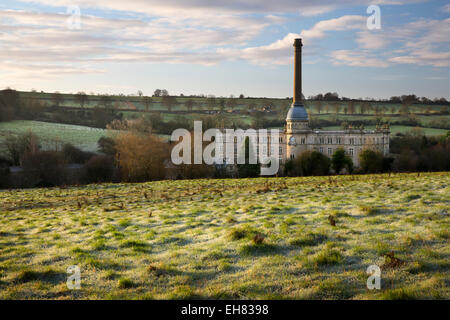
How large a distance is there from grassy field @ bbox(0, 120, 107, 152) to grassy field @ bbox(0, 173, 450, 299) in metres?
64.3

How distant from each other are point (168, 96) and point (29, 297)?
471ft

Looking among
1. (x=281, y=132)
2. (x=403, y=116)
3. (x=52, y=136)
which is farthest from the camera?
(x=403, y=116)

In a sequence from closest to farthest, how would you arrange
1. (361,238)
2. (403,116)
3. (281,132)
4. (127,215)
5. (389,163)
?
(361,238) < (127,215) < (389,163) < (281,132) < (403,116)

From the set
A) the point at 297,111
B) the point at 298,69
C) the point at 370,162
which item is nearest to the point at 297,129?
the point at 297,111

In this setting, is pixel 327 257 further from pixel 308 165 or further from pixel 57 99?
pixel 57 99

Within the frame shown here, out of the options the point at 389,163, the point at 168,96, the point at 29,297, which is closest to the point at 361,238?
the point at 29,297

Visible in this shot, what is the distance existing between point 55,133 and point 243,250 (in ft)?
286

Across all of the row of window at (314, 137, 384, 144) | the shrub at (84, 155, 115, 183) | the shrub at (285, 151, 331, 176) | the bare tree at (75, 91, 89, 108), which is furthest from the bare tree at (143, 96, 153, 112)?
the shrub at (285, 151, 331, 176)

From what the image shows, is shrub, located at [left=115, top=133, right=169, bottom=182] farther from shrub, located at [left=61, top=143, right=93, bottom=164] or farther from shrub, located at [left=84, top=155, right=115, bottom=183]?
shrub, located at [left=61, top=143, right=93, bottom=164]

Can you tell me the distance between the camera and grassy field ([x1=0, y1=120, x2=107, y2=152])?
79062 mm

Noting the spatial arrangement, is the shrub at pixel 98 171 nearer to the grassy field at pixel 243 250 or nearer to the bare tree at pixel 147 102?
the grassy field at pixel 243 250

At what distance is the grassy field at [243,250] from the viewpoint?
28.5 ft
